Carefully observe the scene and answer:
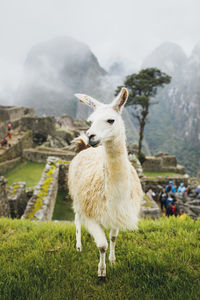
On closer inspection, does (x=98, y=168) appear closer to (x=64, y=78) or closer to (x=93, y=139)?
(x=93, y=139)

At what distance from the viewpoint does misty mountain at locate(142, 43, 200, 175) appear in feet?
246

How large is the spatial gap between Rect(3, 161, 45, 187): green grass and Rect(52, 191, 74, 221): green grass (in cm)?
260

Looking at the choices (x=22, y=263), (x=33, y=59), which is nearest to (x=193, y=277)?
(x=22, y=263)

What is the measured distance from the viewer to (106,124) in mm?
1724

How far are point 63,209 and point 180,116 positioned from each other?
10591cm

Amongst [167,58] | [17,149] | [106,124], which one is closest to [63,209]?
[106,124]

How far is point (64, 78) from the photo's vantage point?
117 m

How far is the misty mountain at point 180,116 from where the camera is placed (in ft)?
246

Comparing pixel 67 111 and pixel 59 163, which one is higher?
pixel 67 111

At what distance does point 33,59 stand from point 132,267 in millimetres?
160023

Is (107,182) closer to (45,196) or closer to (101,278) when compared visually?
(101,278)

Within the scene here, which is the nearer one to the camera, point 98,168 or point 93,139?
point 93,139

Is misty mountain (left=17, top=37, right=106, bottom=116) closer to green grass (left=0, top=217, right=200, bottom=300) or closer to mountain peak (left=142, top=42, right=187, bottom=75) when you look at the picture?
mountain peak (left=142, top=42, right=187, bottom=75)

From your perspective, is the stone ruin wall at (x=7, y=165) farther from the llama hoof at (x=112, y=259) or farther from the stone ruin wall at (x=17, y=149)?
the llama hoof at (x=112, y=259)
